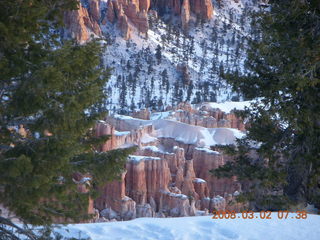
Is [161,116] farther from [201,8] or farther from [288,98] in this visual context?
[201,8]

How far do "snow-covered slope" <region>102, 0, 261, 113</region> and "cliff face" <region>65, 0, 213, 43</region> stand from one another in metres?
2.00

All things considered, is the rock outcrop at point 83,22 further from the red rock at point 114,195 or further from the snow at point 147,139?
the red rock at point 114,195

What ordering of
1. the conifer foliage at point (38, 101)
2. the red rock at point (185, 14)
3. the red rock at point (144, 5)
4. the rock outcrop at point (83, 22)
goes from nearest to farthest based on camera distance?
the conifer foliage at point (38, 101) < the rock outcrop at point (83, 22) < the red rock at point (144, 5) < the red rock at point (185, 14)

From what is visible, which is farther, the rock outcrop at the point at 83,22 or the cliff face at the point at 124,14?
the cliff face at the point at 124,14

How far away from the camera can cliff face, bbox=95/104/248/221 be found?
1972 centimetres

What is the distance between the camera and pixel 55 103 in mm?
3471

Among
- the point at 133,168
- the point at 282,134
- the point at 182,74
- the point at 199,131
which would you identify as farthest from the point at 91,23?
the point at 282,134

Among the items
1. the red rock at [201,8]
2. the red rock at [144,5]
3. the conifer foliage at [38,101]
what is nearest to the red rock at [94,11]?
the red rock at [144,5]

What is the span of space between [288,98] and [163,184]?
16937mm

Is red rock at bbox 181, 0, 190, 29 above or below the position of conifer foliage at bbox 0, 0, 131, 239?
above

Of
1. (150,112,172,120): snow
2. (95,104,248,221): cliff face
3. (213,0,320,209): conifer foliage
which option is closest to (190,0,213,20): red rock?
(150,112,172,120): snow

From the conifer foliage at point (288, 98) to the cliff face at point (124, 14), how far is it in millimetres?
54767

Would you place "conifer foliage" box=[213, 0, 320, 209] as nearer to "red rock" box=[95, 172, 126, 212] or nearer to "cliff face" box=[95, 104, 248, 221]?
"cliff face" box=[95, 104, 248, 221]

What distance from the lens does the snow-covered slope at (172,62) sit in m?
56.1
